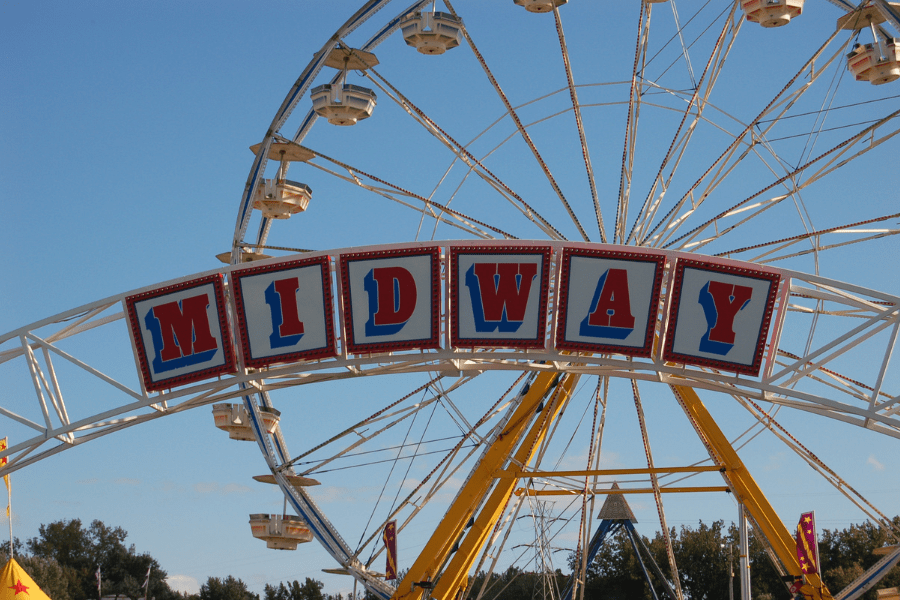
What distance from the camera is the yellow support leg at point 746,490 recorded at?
16.5m

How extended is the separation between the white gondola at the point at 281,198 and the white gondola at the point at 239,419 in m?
3.82

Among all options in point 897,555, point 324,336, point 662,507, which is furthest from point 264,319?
point 897,555

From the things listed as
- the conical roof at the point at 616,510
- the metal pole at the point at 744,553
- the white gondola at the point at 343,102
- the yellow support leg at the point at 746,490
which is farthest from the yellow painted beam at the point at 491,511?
the conical roof at the point at 616,510

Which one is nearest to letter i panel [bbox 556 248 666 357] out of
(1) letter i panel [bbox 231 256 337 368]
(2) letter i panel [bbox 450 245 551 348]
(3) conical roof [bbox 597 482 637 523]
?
(2) letter i panel [bbox 450 245 551 348]

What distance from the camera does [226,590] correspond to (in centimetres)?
5403

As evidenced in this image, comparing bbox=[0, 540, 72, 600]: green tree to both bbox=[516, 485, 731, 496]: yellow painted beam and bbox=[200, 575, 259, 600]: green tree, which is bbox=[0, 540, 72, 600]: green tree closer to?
bbox=[200, 575, 259, 600]: green tree

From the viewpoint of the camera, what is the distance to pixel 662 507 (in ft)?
66.3

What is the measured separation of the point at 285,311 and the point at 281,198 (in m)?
5.65

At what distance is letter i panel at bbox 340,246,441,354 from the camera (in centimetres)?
1472

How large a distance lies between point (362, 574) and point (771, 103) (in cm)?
1125

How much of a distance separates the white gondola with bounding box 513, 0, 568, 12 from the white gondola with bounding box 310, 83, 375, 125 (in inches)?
123

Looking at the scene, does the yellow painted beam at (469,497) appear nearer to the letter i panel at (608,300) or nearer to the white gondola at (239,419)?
the letter i panel at (608,300)

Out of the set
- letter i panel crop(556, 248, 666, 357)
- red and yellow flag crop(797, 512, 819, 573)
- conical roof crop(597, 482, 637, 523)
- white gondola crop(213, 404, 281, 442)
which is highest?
conical roof crop(597, 482, 637, 523)

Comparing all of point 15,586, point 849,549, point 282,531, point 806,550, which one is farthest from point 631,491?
point 849,549
